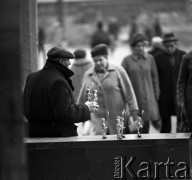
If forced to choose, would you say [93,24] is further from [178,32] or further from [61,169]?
[61,169]

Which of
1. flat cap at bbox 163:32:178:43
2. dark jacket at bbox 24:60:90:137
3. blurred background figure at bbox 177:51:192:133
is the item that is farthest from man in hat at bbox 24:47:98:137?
flat cap at bbox 163:32:178:43

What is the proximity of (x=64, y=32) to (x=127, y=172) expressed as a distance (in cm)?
3466

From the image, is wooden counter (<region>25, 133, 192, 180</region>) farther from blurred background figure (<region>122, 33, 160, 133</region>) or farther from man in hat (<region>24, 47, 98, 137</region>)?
blurred background figure (<region>122, 33, 160, 133</region>)

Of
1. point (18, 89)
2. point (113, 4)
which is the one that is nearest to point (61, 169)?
point (18, 89)

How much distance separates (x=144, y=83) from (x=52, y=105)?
4927 millimetres

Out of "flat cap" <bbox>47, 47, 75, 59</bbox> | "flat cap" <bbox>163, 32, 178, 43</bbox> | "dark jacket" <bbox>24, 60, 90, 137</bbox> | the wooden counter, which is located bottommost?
the wooden counter

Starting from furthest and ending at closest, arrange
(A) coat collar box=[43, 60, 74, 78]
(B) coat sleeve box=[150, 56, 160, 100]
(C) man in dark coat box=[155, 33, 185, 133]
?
(C) man in dark coat box=[155, 33, 185, 133]
(B) coat sleeve box=[150, 56, 160, 100]
(A) coat collar box=[43, 60, 74, 78]

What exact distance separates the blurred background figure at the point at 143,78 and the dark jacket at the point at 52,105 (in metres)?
4.41

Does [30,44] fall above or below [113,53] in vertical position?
below

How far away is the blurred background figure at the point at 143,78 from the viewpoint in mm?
14859

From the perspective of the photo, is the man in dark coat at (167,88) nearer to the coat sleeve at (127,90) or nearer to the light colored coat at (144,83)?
the light colored coat at (144,83)

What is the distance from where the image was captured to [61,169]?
33.0 ft

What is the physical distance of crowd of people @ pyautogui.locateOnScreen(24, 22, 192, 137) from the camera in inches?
405

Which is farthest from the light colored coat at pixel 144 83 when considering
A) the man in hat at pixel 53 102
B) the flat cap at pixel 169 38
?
the man in hat at pixel 53 102
